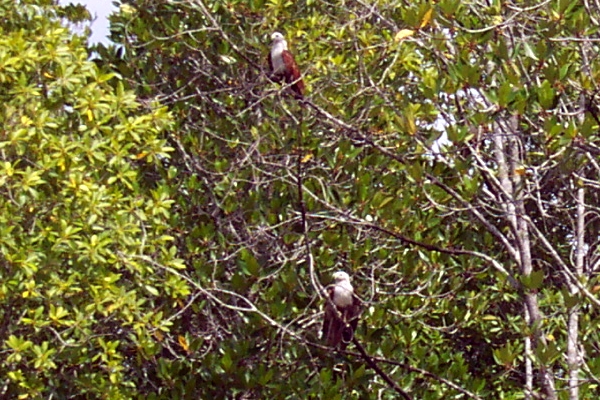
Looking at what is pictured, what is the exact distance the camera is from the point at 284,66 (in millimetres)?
6832

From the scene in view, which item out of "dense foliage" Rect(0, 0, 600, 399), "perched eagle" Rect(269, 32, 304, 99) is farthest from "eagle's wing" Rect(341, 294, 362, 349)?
"perched eagle" Rect(269, 32, 304, 99)

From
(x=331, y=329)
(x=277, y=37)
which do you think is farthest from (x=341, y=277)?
(x=277, y=37)

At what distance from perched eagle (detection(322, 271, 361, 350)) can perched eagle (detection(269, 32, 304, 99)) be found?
1.28 meters

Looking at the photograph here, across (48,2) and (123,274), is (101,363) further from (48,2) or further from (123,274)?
(48,2)

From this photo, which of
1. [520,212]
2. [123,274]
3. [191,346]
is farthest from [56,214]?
[520,212]

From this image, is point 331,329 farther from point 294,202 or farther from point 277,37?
point 277,37

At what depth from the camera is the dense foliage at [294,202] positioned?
17.1ft

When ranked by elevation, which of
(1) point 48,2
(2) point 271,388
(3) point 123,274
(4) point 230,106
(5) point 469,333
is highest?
(1) point 48,2

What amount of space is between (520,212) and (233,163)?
2.28 meters

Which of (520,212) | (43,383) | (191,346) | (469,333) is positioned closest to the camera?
(520,212)

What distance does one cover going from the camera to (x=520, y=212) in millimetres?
5441

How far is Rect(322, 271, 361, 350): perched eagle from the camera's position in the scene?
5758 millimetres

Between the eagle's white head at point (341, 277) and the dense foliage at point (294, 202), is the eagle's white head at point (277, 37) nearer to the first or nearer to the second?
the dense foliage at point (294, 202)

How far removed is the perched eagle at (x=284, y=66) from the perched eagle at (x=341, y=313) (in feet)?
4.20
